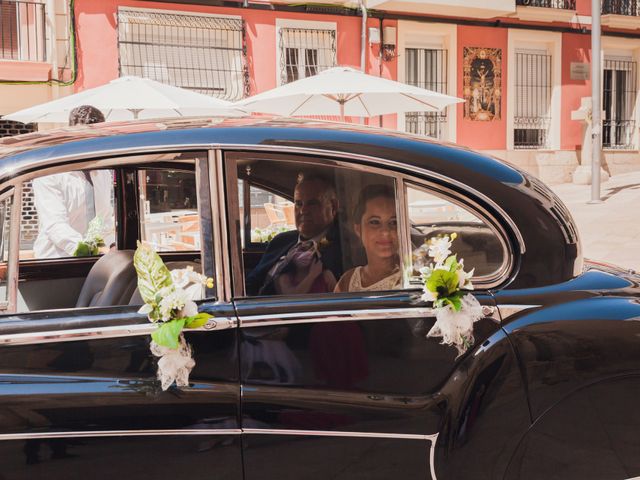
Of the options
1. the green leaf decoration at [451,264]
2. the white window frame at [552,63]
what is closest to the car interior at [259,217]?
the green leaf decoration at [451,264]

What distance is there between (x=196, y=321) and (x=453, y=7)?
18139mm

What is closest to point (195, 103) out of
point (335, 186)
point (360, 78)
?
point (360, 78)

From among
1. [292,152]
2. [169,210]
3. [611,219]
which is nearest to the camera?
[292,152]

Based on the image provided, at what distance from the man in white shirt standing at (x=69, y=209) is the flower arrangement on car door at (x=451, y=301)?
1.44 meters

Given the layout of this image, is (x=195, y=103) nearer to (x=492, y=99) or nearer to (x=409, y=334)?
(x=409, y=334)

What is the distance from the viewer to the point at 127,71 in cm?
1602

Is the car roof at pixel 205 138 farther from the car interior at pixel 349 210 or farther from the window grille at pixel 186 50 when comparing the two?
the window grille at pixel 186 50

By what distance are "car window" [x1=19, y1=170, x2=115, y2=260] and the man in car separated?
954 mm

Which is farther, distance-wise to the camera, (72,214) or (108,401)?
(72,214)

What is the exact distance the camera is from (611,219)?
541 inches

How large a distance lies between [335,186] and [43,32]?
14.6 m

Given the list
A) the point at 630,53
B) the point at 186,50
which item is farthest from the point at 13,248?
the point at 630,53

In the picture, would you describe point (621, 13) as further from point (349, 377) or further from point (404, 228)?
point (349, 377)

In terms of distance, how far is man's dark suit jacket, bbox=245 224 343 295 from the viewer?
2262 mm
